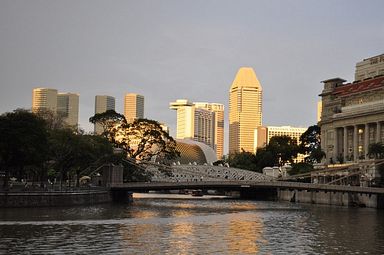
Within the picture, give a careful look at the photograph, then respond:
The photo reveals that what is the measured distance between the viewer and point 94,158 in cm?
11450

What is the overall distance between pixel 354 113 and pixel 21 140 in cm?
9597

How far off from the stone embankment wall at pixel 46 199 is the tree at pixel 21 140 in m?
2.82

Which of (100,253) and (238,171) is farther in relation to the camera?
(238,171)

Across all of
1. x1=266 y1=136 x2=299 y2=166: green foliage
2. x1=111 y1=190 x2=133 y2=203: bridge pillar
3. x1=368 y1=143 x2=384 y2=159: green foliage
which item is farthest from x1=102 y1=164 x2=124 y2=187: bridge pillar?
x1=266 y1=136 x2=299 y2=166: green foliage

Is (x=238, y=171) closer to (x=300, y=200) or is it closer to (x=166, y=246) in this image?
(x=300, y=200)

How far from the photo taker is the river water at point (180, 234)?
4584cm

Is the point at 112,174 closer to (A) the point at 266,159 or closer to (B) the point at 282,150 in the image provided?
(A) the point at 266,159

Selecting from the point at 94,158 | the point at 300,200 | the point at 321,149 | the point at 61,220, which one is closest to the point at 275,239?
the point at 61,220

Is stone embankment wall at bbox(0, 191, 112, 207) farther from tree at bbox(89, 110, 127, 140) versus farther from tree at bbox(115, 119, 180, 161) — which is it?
tree at bbox(89, 110, 127, 140)

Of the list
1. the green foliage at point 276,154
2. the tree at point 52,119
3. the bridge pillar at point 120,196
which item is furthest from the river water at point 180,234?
the green foliage at point 276,154

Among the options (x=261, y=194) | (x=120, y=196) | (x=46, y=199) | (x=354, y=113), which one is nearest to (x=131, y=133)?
(x=120, y=196)

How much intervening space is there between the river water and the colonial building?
80357mm

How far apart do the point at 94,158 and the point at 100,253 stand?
238 ft

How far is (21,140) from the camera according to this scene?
85.9m
